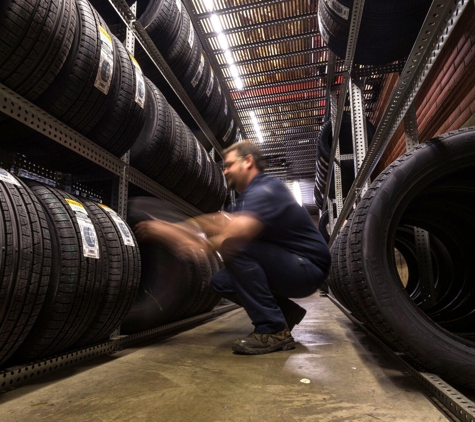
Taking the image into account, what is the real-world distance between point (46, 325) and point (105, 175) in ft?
3.78

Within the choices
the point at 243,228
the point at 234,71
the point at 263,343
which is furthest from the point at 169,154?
the point at 234,71

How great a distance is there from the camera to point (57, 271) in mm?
1407

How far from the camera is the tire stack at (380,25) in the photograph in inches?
109

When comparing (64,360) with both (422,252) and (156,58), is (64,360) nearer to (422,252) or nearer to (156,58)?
(422,252)

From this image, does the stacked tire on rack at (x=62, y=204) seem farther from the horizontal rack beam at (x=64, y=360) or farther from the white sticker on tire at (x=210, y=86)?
the white sticker on tire at (x=210, y=86)

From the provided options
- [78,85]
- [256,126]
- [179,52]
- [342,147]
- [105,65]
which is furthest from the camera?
[256,126]

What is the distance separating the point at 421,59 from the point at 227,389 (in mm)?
1533

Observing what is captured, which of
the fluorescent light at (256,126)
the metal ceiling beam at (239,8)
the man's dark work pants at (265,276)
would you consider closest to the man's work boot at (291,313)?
the man's dark work pants at (265,276)

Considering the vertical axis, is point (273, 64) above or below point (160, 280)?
above

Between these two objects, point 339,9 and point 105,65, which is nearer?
point 105,65

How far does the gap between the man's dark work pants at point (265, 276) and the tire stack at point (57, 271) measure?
1.94 feet

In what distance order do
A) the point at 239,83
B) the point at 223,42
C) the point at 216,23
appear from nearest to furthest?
1. the point at 216,23
2. the point at 223,42
3. the point at 239,83

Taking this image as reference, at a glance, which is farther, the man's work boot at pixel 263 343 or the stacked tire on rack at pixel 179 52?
the stacked tire on rack at pixel 179 52

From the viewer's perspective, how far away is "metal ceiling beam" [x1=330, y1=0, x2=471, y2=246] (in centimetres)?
117
